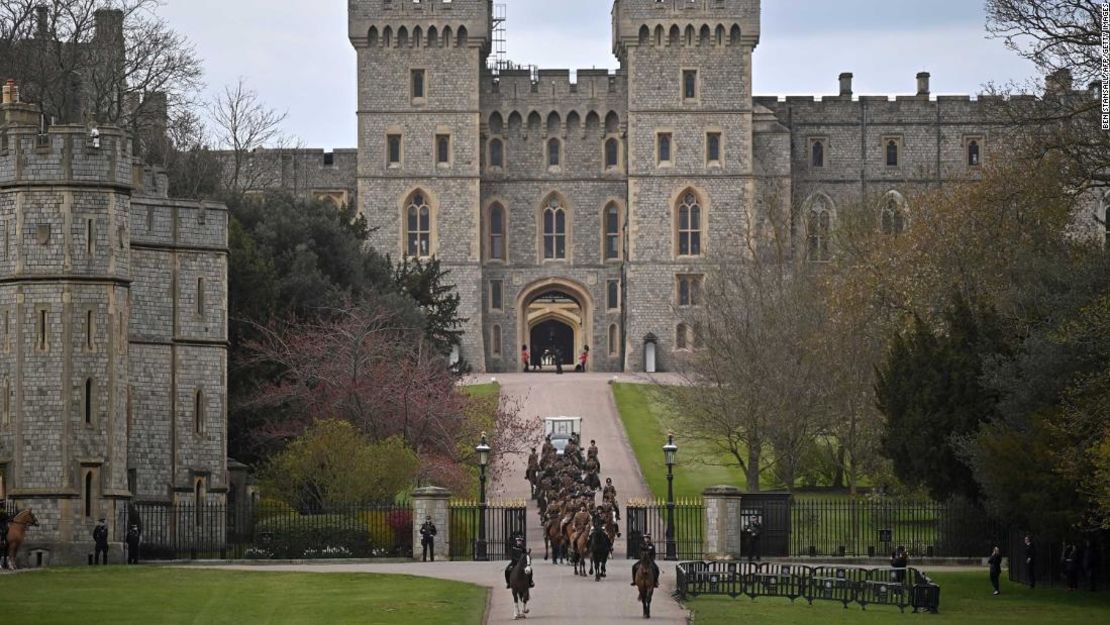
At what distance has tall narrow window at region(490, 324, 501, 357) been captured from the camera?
8706 centimetres

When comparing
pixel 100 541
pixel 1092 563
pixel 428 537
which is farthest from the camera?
pixel 428 537

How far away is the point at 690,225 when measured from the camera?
85.9m

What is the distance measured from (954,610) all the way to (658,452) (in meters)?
29.0

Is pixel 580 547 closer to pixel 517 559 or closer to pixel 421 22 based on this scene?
pixel 517 559

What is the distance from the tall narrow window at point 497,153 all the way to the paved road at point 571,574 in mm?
18735

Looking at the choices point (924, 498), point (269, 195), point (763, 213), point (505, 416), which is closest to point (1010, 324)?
point (924, 498)

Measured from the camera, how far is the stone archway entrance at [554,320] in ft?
289

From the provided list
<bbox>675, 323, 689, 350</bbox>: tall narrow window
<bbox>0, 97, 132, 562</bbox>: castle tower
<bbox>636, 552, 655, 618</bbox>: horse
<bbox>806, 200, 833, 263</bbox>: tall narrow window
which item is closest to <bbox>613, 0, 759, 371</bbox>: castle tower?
<bbox>675, 323, 689, 350</bbox>: tall narrow window

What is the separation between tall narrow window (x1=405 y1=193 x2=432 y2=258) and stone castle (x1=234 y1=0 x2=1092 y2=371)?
70mm

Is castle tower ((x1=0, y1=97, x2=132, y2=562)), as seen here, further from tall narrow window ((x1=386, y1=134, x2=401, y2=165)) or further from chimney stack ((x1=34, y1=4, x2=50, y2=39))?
tall narrow window ((x1=386, y1=134, x2=401, y2=165))

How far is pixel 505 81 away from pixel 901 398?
45.4m

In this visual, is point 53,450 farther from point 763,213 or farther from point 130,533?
point 763,213

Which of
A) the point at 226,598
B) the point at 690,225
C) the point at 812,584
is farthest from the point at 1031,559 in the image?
the point at 690,225

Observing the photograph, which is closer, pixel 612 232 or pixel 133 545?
pixel 133 545
